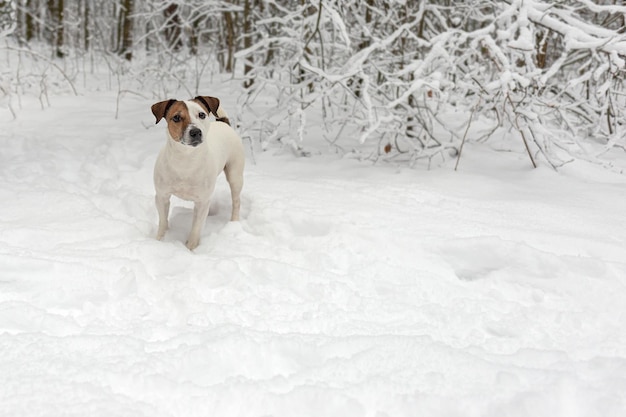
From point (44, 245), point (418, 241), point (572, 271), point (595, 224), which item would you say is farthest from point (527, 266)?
point (44, 245)

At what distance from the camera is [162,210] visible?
295 centimetres

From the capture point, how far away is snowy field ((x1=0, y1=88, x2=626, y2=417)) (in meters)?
1.54

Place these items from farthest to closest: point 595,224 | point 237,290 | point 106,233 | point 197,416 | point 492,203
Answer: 1. point 492,203
2. point 595,224
3. point 106,233
4. point 237,290
5. point 197,416

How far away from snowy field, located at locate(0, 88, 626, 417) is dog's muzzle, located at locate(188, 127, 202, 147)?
62cm

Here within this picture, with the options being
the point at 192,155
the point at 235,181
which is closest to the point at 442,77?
the point at 235,181

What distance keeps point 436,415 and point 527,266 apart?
1347mm

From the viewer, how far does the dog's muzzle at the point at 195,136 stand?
250 centimetres

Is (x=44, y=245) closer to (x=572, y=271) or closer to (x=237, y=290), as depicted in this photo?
(x=237, y=290)

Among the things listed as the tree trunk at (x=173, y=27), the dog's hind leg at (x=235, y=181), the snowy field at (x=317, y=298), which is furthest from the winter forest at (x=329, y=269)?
the tree trunk at (x=173, y=27)

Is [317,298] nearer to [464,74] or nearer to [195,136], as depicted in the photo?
[195,136]

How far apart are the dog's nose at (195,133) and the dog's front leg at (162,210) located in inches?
21.3

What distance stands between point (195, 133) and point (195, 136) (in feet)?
0.05

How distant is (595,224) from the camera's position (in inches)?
122

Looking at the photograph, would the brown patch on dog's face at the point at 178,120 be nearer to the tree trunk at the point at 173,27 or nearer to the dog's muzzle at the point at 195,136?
the dog's muzzle at the point at 195,136
